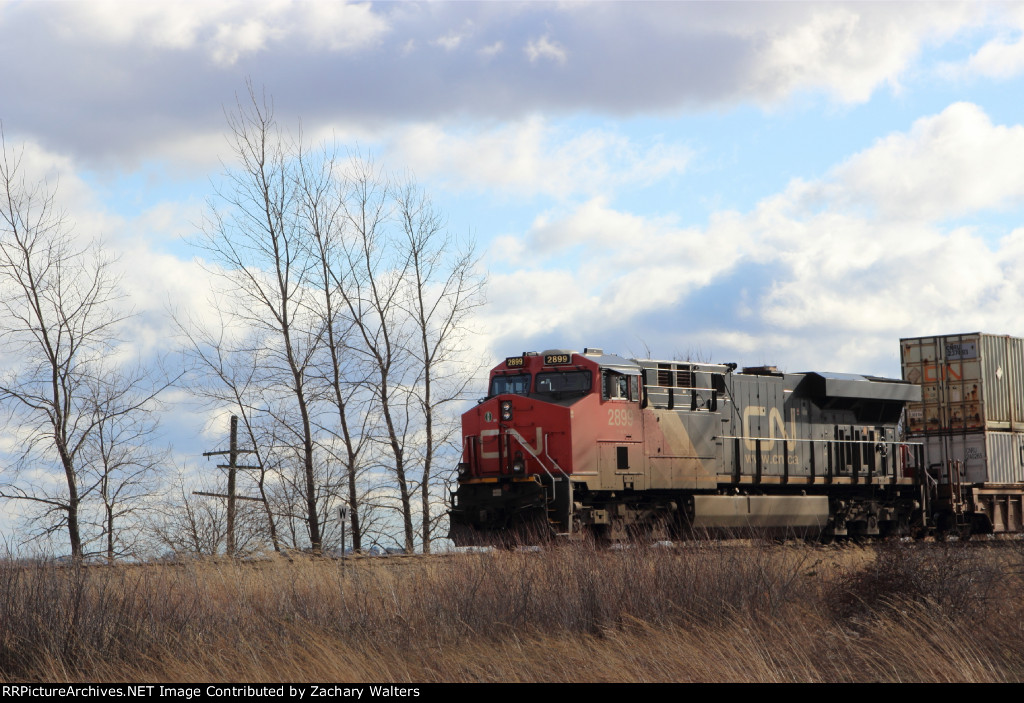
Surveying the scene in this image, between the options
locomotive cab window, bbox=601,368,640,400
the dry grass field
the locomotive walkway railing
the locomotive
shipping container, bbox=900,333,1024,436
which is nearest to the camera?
the dry grass field

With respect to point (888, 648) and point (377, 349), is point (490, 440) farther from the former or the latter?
point (888, 648)

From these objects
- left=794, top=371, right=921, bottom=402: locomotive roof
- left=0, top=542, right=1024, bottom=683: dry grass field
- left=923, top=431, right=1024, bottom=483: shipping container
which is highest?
left=794, top=371, right=921, bottom=402: locomotive roof

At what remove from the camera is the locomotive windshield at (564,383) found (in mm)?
19875

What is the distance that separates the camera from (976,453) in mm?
26422

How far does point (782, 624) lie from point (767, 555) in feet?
6.91

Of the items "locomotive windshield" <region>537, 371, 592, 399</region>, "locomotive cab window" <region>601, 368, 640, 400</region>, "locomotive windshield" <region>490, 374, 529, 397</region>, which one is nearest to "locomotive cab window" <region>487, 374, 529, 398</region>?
"locomotive windshield" <region>490, 374, 529, 397</region>

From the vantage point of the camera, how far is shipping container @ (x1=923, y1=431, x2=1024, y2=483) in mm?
26297

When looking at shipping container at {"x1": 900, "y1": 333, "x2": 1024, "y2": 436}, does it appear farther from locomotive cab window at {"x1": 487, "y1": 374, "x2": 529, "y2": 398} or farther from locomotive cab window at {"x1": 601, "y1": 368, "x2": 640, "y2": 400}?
locomotive cab window at {"x1": 487, "y1": 374, "x2": 529, "y2": 398}

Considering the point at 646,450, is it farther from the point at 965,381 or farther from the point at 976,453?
the point at 976,453

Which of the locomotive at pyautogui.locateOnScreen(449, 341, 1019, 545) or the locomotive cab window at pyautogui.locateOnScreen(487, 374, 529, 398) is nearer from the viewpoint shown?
the locomotive at pyautogui.locateOnScreen(449, 341, 1019, 545)

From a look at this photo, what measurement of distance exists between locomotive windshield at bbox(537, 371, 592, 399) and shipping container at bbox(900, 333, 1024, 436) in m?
11.6

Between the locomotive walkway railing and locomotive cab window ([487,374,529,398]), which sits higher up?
locomotive cab window ([487,374,529,398])

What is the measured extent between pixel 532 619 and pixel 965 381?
18.0 metres

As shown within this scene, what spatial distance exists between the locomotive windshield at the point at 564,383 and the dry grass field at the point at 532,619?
523cm
